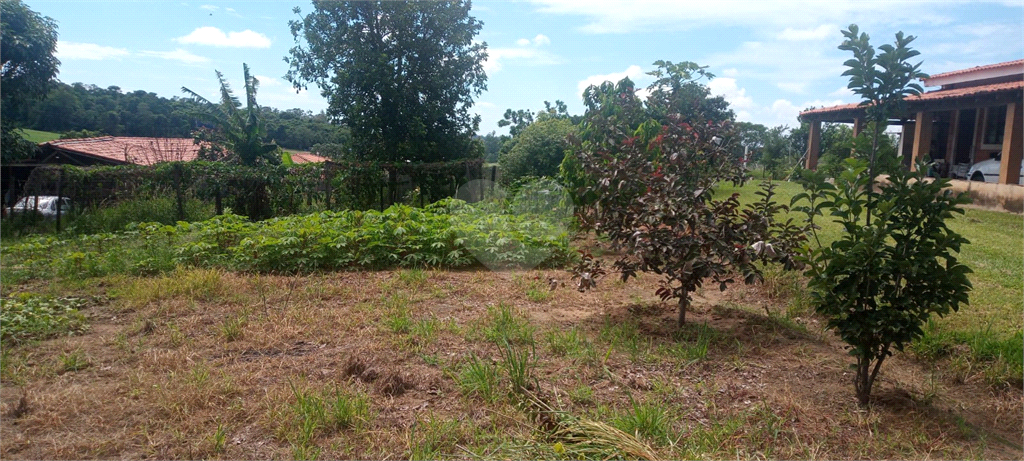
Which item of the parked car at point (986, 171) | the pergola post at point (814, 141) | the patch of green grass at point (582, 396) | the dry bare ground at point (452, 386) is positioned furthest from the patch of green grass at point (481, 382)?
the pergola post at point (814, 141)

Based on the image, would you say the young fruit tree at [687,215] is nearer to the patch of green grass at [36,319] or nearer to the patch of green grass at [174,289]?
the patch of green grass at [174,289]

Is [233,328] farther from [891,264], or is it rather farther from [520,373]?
[891,264]

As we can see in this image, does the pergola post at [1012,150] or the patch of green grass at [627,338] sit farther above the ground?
the pergola post at [1012,150]

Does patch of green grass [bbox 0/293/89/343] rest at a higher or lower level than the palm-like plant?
lower

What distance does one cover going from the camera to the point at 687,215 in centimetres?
426

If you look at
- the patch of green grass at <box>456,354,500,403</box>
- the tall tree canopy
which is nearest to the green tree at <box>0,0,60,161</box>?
the tall tree canopy

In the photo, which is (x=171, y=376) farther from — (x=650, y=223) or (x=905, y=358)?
(x=905, y=358)

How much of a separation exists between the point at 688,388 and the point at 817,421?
2.20 feet

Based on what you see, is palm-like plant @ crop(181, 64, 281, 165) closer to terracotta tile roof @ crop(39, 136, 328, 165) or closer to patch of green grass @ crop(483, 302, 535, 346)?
terracotta tile roof @ crop(39, 136, 328, 165)

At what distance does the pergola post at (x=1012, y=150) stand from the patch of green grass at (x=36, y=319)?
52.2 ft

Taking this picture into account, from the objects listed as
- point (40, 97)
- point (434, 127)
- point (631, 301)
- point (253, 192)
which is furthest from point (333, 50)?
point (631, 301)

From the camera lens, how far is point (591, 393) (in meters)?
3.41

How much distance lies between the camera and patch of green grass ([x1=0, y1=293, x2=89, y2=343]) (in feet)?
14.5

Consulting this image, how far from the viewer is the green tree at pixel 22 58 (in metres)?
12.5
